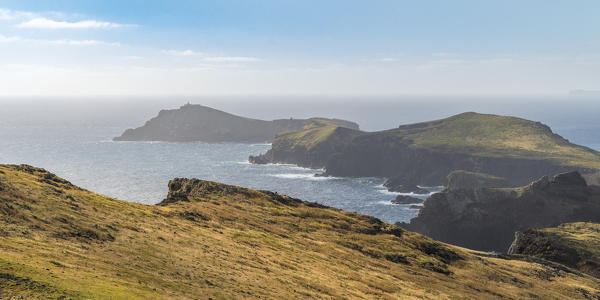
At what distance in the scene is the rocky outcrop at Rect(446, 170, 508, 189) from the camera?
176625mm

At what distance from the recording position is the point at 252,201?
77.6 metres

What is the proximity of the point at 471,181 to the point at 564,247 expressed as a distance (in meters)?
92.9

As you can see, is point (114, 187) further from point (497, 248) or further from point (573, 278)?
point (573, 278)

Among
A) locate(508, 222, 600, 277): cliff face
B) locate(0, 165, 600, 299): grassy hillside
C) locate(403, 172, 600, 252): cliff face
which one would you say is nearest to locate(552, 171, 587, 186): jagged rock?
locate(403, 172, 600, 252): cliff face

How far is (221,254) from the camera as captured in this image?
4553cm

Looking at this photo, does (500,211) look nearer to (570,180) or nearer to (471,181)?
(570,180)

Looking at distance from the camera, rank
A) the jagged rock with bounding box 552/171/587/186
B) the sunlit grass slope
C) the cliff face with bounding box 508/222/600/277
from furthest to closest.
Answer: the jagged rock with bounding box 552/171/587/186, the cliff face with bounding box 508/222/600/277, the sunlit grass slope

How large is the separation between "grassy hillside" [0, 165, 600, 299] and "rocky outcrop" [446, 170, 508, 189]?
105747mm

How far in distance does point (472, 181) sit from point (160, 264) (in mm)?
162888

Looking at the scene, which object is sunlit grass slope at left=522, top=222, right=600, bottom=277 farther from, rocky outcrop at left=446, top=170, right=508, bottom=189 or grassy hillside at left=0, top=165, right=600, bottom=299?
rocky outcrop at left=446, top=170, right=508, bottom=189

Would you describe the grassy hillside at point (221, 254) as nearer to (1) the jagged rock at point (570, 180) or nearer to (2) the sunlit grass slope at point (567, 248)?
(2) the sunlit grass slope at point (567, 248)

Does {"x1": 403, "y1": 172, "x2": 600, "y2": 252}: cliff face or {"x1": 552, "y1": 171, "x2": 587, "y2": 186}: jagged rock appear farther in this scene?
{"x1": 552, "y1": 171, "x2": 587, "y2": 186}: jagged rock

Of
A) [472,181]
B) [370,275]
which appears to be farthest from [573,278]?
[472,181]

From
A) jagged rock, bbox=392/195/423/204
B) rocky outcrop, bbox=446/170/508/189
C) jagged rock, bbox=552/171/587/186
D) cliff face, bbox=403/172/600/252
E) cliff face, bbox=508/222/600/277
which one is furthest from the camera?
rocky outcrop, bbox=446/170/508/189
